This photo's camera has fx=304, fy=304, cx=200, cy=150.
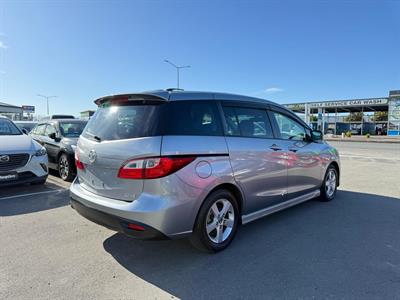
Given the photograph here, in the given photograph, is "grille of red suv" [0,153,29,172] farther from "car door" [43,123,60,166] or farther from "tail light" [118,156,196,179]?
"tail light" [118,156,196,179]

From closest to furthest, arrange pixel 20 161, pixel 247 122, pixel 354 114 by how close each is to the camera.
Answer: pixel 247 122
pixel 20 161
pixel 354 114

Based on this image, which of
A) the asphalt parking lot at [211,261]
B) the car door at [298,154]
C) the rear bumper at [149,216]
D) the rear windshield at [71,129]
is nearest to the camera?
the asphalt parking lot at [211,261]

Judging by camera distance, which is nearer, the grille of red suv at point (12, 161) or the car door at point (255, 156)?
the car door at point (255, 156)

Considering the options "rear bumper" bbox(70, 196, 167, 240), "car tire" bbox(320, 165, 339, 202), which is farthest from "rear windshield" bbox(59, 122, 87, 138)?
"car tire" bbox(320, 165, 339, 202)

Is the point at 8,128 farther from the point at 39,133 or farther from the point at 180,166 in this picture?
the point at 180,166

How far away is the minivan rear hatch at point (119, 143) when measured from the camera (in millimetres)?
3107

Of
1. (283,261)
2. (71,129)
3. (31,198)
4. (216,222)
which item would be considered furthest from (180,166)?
(71,129)

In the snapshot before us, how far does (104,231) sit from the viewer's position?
4.28 metres

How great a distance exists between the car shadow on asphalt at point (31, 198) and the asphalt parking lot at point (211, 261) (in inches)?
5.1

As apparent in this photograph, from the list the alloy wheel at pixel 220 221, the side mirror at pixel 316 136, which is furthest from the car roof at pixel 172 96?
the side mirror at pixel 316 136

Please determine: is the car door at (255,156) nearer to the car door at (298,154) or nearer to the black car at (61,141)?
the car door at (298,154)

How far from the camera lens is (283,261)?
11.2 feet

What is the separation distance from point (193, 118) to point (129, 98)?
31.0 inches

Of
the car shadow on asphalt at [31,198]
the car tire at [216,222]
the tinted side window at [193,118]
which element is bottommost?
the car shadow on asphalt at [31,198]
